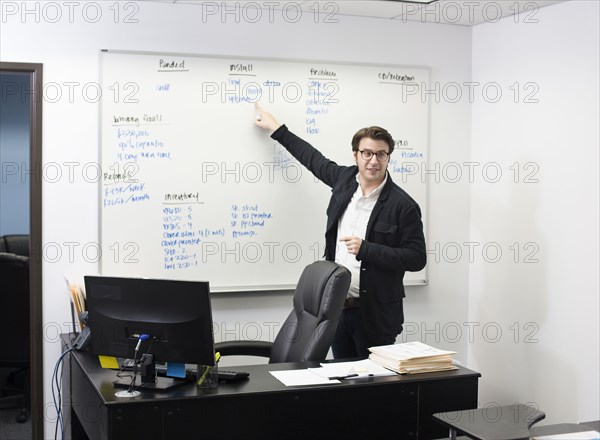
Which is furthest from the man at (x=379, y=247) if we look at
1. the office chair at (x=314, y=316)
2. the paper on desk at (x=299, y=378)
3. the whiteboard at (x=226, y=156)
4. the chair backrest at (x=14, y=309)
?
the chair backrest at (x=14, y=309)

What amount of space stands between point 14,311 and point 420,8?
294 cm

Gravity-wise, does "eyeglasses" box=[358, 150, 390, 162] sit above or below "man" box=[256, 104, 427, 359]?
above

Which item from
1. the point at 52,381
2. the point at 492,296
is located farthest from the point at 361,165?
the point at 52,381

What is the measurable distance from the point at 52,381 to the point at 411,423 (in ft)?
6.55

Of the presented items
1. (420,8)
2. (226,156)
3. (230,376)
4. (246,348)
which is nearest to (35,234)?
(226,156)

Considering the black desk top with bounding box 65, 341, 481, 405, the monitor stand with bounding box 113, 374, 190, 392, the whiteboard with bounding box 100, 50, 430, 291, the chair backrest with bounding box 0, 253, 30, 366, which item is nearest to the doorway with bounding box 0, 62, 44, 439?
the whiteboard with bounding box 100, 50, 430, 291

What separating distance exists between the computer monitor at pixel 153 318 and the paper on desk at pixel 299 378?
311 millimetres

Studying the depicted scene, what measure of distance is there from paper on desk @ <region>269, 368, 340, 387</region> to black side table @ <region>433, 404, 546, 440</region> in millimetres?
759

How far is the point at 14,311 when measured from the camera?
4.48 meters

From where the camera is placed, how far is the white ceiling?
160 inches

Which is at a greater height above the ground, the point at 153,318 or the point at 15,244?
the point at 15,244

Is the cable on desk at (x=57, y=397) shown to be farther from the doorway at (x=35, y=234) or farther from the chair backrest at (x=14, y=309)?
the chair backrest at (x=14, y=309)

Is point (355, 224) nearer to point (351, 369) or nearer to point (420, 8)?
point (351, 369)

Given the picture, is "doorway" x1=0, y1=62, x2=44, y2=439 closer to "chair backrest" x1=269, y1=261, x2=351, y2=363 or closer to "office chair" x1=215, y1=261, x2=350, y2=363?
Result: "office chair" x1=215, y1=261, x2=350, y2=363
